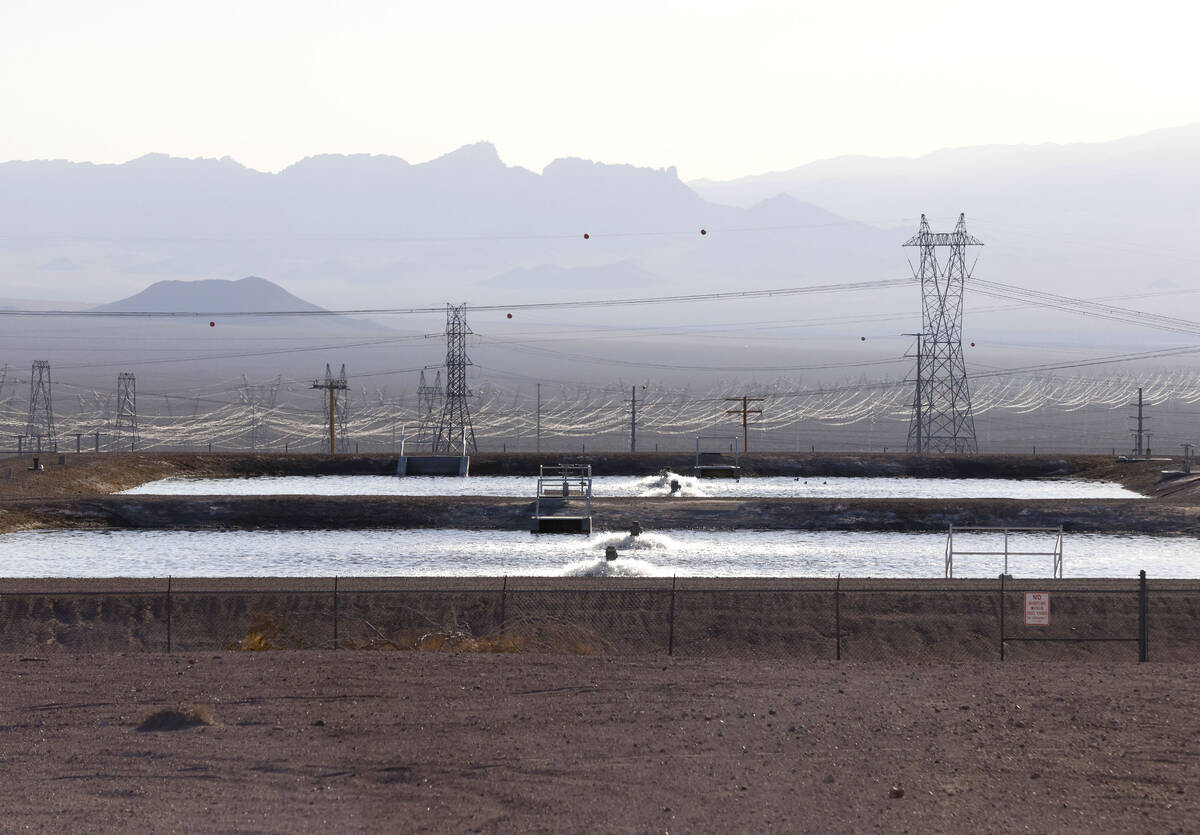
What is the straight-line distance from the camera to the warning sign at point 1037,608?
1000 inches

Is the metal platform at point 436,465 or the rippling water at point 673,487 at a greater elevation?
the metal platform at point 436,465

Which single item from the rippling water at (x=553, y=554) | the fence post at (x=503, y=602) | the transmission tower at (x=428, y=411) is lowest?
the rippling water at (x=553, y=554)

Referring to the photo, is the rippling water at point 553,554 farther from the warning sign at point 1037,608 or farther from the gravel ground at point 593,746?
the gravel ground at point 593,746

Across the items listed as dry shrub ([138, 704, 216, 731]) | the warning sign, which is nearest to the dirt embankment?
the warning sign

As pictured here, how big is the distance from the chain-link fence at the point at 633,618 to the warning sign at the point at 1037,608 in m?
1.63

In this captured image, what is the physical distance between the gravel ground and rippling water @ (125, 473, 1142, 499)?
37743 millimetres

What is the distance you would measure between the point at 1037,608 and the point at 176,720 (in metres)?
17.1

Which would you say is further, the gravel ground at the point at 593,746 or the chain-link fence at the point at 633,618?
the chain-link fence at the point at 633,618

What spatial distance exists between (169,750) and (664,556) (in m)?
27.1

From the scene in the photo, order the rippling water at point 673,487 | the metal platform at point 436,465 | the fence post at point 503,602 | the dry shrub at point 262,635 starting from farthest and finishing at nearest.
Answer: the metal platform at point 436,465, the rippling water at point 673,487, the fence post at point 503,602, the dry shrub at point 262,635

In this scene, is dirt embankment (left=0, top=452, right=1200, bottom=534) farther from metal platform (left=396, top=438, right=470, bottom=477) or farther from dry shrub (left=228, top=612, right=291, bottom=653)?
dry shrub (left=228, top=612, right=291, bottom=653)

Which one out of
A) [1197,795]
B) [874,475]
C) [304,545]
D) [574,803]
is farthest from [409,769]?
[874,475]

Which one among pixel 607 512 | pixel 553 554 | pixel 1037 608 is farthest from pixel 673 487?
pixel 1037 608

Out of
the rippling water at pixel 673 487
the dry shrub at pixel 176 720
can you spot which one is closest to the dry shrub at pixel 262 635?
the dry shrub at pixel 176 720
